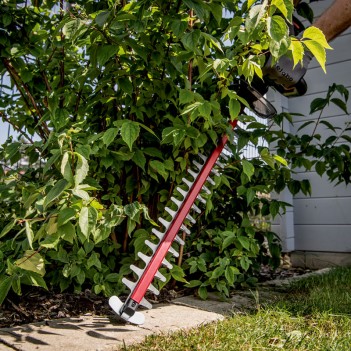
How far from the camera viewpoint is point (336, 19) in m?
2.15

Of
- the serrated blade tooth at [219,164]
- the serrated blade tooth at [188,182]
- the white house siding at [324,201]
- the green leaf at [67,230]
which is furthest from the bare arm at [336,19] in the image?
the green leaf at [67,230]

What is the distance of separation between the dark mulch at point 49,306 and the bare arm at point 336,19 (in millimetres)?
1583

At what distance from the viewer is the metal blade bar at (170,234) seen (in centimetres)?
161

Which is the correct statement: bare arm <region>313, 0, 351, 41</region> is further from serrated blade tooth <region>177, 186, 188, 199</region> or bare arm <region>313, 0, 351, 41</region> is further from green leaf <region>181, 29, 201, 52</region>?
serrated blade tooth <region>177, 186, 188, 199</region>

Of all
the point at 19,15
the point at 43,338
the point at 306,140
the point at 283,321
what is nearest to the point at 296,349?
the point at 283,321

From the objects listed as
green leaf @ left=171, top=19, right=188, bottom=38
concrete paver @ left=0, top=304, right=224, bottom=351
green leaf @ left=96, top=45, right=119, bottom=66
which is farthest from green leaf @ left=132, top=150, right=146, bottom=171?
concrete paver @ left=0, top=304, right=224, bottom=351

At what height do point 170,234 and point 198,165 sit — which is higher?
point 198,165

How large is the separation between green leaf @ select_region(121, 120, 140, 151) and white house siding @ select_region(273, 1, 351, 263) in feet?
7.66

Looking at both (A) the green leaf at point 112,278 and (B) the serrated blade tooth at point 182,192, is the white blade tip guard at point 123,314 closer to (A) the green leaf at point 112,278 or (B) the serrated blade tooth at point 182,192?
(A) the green leaf at point 112,278

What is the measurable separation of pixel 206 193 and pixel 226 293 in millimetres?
529

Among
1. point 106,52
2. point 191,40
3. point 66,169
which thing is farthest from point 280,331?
point 106,52

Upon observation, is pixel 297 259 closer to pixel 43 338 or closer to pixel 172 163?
pixel 172 163

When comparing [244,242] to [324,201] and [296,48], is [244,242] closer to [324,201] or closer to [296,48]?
[296,48]

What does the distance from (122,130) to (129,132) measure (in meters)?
0.03
